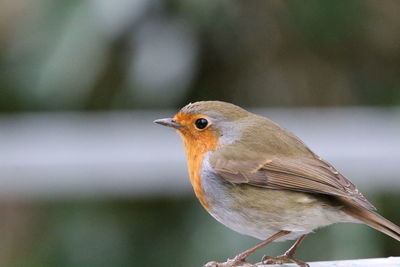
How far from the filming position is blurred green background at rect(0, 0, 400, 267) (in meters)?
5.43

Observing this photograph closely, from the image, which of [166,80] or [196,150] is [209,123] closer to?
[196,150]

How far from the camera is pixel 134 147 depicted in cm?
582

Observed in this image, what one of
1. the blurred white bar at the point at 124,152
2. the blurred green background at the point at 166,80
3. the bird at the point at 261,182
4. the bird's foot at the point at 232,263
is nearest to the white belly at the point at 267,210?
the bird at the point at 261,182

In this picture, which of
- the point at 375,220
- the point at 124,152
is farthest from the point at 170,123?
the point at 124,152

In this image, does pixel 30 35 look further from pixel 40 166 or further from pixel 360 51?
pixel 360 51

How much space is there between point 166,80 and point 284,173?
Result: 7.57ft

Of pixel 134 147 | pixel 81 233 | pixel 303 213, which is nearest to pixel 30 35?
pixel 134 147

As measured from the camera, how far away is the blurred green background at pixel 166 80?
5426mm

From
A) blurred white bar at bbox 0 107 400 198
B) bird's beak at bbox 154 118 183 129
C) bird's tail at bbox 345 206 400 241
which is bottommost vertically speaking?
bird's tail at bbox 345 206 400 241

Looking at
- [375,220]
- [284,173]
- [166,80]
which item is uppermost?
[166,80]

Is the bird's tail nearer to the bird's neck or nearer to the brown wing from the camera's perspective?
the brown wing

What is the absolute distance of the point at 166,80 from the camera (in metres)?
5.83

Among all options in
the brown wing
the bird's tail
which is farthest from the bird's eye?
the bird's tail

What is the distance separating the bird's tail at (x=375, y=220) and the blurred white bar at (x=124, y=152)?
203cm
